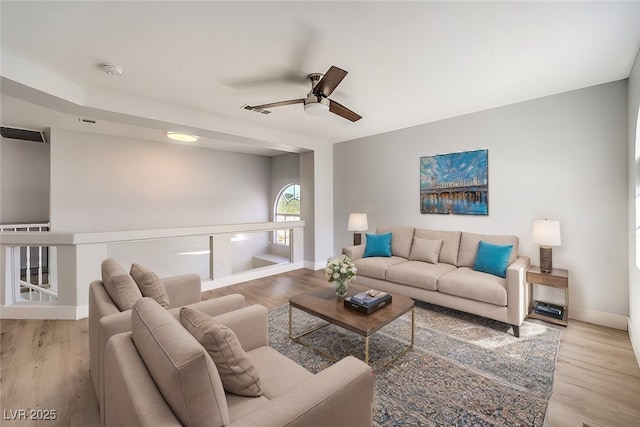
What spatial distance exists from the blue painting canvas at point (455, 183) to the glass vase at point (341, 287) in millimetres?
2360

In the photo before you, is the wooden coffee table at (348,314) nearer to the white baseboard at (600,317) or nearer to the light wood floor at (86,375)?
the light wood floor at (86,375)

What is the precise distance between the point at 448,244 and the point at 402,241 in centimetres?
67

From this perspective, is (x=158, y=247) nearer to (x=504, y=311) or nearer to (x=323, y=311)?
(x=323, y=311)

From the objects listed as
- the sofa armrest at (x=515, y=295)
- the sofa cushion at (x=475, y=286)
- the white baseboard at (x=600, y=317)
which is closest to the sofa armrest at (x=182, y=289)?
the sofa cushion at (x=475, y=286)

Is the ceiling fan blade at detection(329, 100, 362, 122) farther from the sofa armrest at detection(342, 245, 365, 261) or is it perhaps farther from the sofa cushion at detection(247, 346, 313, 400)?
the sofa cushion at detection(247, 346, 313, 400)

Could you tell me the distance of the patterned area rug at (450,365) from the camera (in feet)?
5.85

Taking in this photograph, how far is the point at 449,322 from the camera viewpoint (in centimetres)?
311

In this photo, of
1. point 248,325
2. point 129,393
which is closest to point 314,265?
point 248,325

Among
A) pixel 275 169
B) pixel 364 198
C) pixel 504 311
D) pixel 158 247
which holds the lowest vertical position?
pixel 504 311

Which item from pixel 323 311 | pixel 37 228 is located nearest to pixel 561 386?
Answer: pixel 323 311

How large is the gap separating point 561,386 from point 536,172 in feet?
8.01

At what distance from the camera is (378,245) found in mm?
4320

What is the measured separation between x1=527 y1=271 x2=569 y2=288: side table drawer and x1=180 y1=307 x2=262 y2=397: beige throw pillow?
3.19m

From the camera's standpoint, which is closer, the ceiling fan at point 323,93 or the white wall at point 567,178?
the ceiling fan at point 323,93
